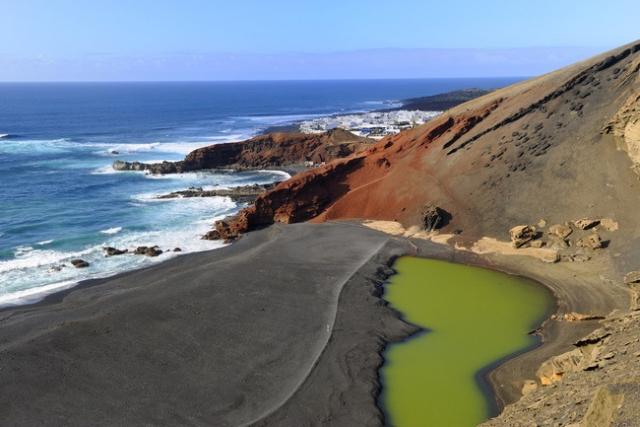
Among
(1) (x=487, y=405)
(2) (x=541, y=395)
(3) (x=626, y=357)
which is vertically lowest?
(1) (x=487, y=405)

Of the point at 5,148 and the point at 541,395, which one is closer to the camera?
the point at 541,395

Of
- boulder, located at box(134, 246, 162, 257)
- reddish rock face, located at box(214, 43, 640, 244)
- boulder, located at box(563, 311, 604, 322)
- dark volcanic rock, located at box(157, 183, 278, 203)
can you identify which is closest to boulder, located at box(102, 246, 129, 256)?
boulder, located at box(134, 246, 162, 257)


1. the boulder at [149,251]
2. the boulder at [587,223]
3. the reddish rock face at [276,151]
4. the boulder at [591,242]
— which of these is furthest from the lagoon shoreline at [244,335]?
the reddish rock face at [276,151]

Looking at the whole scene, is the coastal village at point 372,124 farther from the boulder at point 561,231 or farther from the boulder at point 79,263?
the boulder at point 79,263

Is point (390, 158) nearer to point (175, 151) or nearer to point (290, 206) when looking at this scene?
point (290, 206)

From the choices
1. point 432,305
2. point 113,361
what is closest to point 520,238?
point 432,305

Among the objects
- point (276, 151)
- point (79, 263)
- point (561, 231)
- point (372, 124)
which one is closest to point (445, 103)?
point (372, 124)

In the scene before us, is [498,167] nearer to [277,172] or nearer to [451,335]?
[451,335]

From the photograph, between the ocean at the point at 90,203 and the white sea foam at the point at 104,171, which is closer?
the ocean at the point at 90,203
